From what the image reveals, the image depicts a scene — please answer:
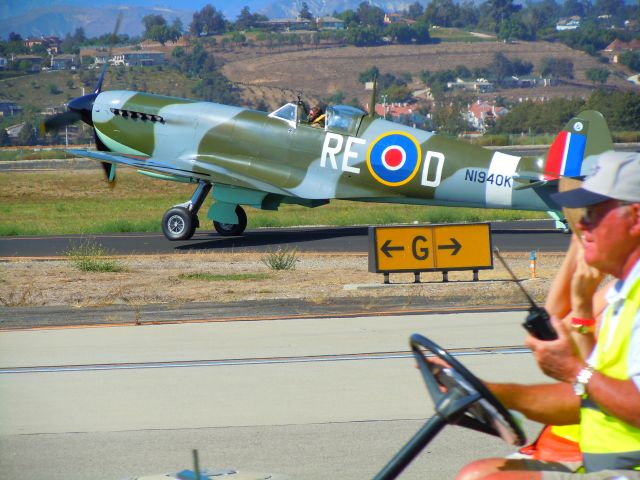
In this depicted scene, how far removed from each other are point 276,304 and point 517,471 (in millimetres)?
7841

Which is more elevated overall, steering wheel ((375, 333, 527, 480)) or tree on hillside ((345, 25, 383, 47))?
steering wheel ((375, 333, 527, 480))

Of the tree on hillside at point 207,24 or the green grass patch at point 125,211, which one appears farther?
the tree on hillside at point 207,24

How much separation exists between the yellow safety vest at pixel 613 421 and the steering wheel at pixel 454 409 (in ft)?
0.94

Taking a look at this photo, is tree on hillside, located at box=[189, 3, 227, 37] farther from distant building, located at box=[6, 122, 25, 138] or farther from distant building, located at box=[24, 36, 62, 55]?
distant building, located at box=[6, 122, 25, 138]

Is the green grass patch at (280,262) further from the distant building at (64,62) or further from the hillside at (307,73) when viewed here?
the distant building at (64,62)

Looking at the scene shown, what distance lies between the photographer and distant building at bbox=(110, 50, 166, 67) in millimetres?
140725

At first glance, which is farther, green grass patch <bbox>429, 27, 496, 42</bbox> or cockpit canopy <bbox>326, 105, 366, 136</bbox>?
green grass patch <bbox>429, 27, 496, 42</bbox>

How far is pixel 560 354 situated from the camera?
11.0 ft

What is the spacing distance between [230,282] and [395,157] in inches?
260

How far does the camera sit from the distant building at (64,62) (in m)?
134

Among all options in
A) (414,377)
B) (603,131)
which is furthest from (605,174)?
(603,131)

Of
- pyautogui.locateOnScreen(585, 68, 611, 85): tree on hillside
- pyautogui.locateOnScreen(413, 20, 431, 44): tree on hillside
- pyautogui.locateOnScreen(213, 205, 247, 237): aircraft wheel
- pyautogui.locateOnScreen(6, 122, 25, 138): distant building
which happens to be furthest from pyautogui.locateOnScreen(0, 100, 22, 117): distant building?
pyautogui.locateOnScreen(213, 205, 247, 237): aircraft wheel

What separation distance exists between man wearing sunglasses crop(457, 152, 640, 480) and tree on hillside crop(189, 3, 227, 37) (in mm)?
182285

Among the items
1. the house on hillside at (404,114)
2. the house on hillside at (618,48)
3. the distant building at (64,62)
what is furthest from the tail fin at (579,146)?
the house on hillside at (618,48)
